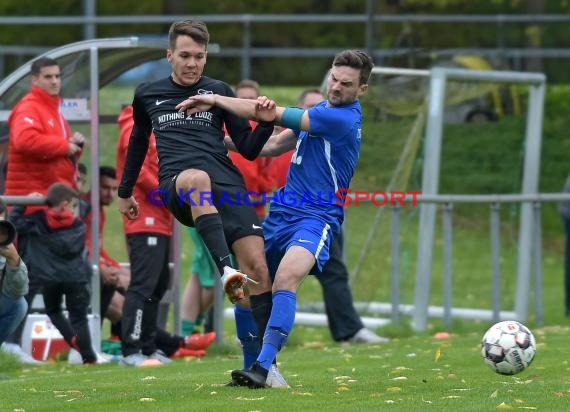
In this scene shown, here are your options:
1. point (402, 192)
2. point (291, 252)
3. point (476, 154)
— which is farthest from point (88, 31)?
point (291, 252)

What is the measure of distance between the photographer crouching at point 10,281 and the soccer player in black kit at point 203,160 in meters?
0.99

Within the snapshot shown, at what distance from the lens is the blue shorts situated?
877 cm

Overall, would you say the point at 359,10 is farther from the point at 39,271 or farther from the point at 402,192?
the point at 39,271

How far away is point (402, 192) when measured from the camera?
48.7ft

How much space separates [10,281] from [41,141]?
2.61 m

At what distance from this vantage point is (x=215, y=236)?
853cm

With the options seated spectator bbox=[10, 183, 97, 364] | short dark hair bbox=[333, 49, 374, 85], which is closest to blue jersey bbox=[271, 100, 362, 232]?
short dark hair bbox=[333, 49, 374, 85]

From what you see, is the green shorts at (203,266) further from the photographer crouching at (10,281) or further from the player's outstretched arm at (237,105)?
the player's outstretched arm at (237,105)

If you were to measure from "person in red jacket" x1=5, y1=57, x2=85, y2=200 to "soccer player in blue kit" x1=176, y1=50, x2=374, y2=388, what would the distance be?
3419 millimetres

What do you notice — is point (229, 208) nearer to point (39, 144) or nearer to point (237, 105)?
point (237, 105)

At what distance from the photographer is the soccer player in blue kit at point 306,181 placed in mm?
8617

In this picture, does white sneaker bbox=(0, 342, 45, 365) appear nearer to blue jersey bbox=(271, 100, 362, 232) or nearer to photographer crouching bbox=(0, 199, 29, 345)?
photographer crouching bbox=(0, 199, 29, 345)

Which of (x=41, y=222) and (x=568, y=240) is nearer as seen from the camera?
(x=41, y=222)

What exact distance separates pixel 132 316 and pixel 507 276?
6.14 metres
